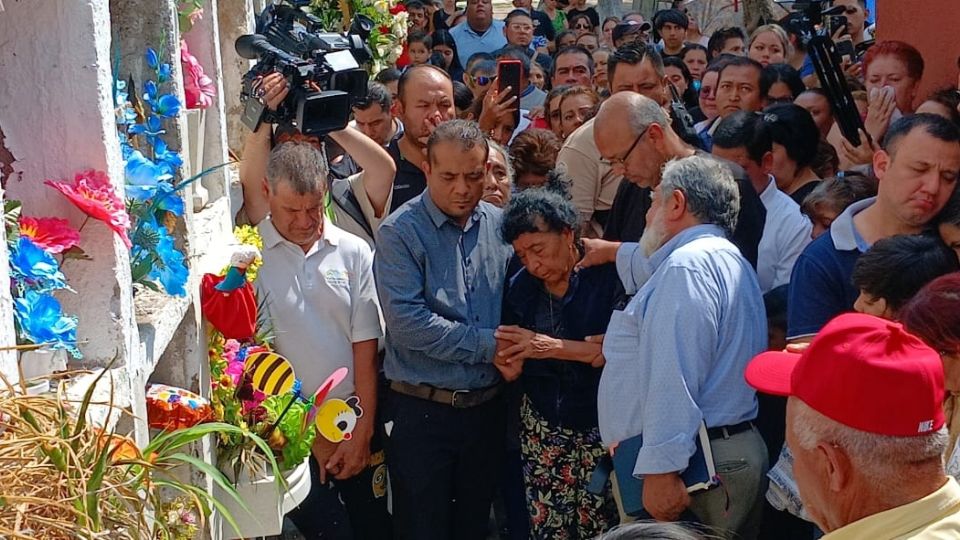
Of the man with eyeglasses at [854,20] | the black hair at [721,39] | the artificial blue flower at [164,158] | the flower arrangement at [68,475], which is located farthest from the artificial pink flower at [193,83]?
the black hair at [721,39]

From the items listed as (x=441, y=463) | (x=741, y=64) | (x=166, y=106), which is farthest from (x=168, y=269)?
(x=741, y=64)

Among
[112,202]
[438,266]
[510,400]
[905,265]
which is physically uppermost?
[112,202]

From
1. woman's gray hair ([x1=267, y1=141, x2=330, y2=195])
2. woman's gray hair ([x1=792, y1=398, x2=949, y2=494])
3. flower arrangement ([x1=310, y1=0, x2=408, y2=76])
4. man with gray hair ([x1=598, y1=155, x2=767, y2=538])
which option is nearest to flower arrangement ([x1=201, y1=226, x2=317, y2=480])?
woman's gray hair ([x1=267, y1=141, x2=330, y2=195])

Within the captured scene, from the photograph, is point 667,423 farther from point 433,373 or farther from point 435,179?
point 435,179

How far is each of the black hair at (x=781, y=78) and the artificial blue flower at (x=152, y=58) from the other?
3860mm

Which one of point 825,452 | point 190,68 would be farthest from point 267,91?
point 825,452

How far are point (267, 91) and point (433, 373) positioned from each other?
1215mm

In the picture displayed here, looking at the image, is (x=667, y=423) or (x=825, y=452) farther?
(x=667, y=423)

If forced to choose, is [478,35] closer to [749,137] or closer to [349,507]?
[749,137]

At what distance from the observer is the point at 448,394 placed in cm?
440

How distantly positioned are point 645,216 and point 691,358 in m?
1.15

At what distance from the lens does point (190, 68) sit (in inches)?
148

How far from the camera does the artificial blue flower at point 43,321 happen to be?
2330mm

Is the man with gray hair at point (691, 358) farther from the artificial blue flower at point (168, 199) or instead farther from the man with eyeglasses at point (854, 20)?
the man with eyeglasses at point (854, 20)
